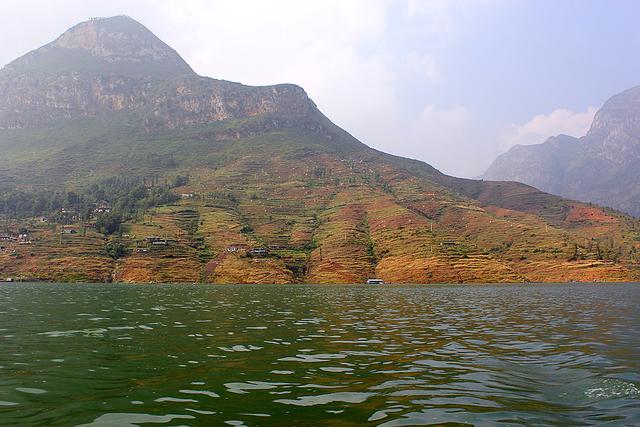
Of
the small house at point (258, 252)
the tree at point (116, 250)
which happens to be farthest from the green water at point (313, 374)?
the tree at point (116, 250)

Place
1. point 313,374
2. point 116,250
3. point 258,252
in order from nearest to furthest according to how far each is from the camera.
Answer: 1. point 313,374
2. point 116,250
3. point 258,252

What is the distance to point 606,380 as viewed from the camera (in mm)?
18594

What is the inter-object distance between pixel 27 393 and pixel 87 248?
7463 inches

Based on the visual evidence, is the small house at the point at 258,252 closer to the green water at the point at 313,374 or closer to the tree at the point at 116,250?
the tree at the point at 116,250

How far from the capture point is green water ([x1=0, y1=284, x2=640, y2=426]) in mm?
13734

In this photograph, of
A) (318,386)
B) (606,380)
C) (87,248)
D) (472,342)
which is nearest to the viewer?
(318,386)

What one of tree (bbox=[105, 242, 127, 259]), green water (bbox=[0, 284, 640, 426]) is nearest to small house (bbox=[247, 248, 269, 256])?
tree (bbox=[105, 242, 127, 259])

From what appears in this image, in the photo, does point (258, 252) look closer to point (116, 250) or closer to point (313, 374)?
point (116, 250)

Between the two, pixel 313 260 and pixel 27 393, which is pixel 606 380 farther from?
pixel 313 260

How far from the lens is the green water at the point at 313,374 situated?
45.1 feet

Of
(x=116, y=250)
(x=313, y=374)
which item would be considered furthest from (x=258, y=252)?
(x=313, y=374)

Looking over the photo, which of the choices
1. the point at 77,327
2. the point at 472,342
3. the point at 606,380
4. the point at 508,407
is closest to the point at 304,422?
the point at 508,407

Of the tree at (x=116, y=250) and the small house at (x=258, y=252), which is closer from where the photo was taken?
the tree at (x=116, y=250)

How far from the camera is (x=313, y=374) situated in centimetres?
1939
